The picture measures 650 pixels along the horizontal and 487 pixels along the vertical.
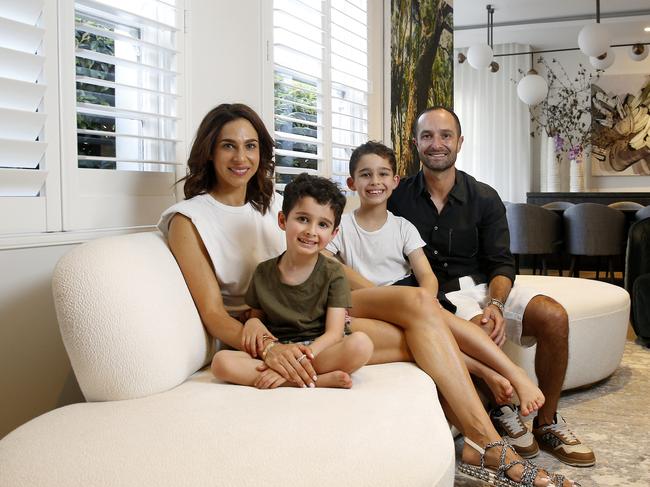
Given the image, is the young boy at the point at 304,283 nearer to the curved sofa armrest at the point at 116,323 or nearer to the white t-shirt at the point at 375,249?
the curved sofa armrest at the point at 116,323

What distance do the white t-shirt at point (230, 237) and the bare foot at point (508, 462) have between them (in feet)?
2.77

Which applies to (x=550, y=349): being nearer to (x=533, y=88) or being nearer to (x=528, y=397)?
(x=528, y=397)

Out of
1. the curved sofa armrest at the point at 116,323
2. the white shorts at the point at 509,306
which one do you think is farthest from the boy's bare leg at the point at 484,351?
the curved sofa armrest at the point at 116,323

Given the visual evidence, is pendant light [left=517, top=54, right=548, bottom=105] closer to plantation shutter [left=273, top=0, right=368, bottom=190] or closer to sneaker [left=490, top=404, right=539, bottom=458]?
plantation shutter [left=273, top=0, right=368, bottom=190]

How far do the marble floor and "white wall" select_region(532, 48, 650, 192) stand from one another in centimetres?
674

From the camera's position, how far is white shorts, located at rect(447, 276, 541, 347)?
2.70m

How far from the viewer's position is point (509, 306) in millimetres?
2756

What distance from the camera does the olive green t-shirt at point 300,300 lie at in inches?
81.2

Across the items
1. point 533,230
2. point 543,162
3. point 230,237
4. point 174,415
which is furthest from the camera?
point 543,162

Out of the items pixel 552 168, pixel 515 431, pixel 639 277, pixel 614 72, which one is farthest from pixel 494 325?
pixel 614 72

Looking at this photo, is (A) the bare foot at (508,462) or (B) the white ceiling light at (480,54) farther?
(B) the white ceiling light at (480,54)

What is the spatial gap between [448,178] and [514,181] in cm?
786

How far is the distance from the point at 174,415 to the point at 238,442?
0.77ft

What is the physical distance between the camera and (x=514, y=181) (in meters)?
10.4
